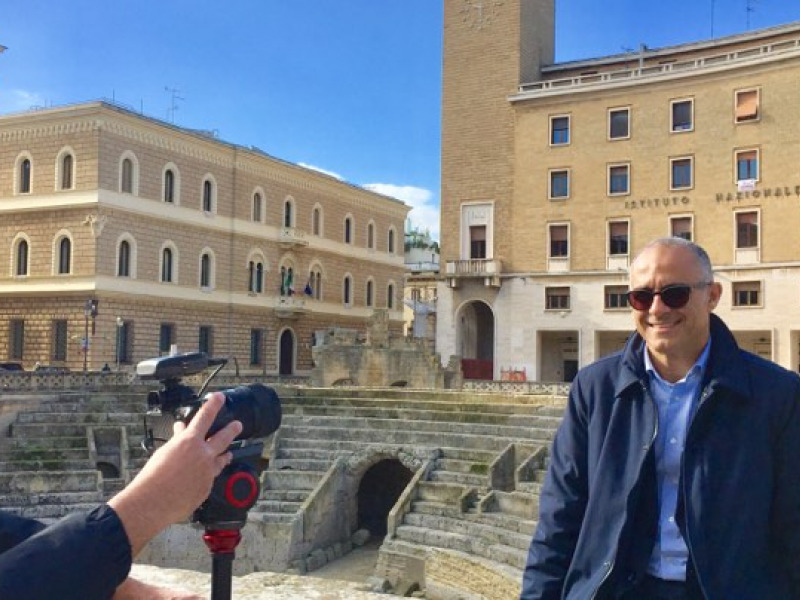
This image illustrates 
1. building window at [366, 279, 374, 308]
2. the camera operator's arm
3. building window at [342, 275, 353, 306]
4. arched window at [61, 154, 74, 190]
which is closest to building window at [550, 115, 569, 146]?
building window at [342, 275, 353, 306]

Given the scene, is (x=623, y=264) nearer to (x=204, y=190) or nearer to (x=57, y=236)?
(x=204, y=190)

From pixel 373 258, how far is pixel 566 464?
41.4m

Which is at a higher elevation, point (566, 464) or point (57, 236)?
point (57, 236)

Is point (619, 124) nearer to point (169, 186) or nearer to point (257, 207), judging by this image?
point (257, 207)

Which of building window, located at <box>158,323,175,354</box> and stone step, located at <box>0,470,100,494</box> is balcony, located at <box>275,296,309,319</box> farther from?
stone step, located at <box>0,470,100,494</box>

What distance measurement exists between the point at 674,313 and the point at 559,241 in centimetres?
2919

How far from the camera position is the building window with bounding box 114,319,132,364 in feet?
100

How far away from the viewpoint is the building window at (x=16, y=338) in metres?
31.5

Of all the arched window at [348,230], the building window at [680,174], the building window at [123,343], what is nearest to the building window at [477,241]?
the building window at [680,174]

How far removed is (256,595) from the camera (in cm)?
807

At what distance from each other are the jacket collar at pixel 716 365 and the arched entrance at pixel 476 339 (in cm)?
2977

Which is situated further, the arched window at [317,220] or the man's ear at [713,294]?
the arched window at [317,220]

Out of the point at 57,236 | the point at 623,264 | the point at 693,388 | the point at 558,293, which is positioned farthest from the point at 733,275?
the point at 693,388

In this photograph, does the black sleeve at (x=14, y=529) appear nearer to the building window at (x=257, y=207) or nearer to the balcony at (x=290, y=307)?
the building window at (x=257, y=207)
